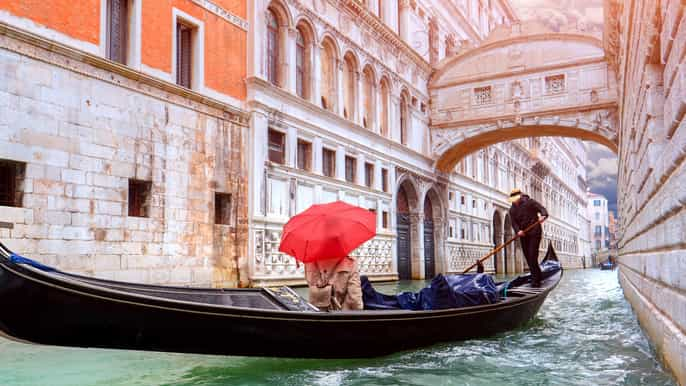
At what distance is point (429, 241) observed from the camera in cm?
2197

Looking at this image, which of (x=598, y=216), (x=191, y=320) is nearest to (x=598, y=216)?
(x=598, y=216)

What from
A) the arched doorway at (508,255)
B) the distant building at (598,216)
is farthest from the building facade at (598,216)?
the arched doorway at (508,255)

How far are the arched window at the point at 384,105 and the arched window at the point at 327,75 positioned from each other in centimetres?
312

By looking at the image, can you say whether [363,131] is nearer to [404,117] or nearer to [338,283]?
[404,117]

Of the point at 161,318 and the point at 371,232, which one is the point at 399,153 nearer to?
the point at 371,232

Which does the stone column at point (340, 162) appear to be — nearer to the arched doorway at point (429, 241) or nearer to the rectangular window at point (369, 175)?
the rectangular window at point (369, 175)

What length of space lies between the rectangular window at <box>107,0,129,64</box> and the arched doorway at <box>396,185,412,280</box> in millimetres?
11485

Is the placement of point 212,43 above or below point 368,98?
below

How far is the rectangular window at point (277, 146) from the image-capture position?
1301cm

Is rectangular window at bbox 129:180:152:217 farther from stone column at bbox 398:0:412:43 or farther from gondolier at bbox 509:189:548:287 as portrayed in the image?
stone column at bbox 398:0:412:43

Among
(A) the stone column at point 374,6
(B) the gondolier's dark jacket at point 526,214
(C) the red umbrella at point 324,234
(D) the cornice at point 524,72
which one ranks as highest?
(A) the stone column at point 374,6

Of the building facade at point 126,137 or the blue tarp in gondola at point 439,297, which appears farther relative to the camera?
the building facade at point 126,137

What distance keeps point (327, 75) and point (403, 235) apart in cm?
671

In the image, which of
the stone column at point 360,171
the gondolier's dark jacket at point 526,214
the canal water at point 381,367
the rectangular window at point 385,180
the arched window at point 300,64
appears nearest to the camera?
the canal water at point 381,367
